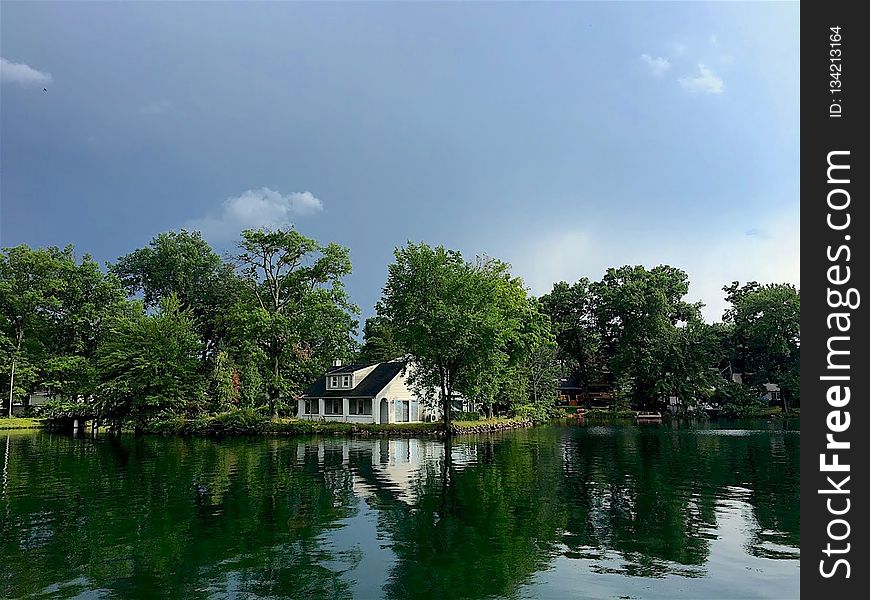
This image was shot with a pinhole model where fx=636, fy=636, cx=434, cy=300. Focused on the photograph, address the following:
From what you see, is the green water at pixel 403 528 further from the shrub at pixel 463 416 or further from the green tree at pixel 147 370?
the green tree at pixel 147 370

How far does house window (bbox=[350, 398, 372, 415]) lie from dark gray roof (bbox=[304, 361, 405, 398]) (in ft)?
2.36

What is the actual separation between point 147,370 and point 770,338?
2538 inches

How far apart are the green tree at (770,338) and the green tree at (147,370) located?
60.7 m

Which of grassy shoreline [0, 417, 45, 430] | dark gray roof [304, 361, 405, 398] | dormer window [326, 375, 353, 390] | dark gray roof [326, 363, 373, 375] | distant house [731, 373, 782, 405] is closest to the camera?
dark gray roof [304, 361, 405, 398]

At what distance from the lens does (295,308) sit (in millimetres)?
51531

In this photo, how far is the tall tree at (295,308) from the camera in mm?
50250

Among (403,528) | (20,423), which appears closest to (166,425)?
(20,423)

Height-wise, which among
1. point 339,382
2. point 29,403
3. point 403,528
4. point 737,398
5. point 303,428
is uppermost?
point 339,382

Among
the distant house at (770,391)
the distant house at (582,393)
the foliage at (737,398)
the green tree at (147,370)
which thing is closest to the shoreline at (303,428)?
the green tree at (147,370)

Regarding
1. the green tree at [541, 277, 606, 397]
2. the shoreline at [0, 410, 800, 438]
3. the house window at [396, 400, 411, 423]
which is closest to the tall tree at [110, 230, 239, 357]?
the shoreline at [0, 410, 800, 438]

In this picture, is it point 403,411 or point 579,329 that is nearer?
point 403,411

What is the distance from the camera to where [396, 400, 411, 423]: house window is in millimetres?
49031

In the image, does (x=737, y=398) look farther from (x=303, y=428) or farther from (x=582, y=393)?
(x=303, y=428)

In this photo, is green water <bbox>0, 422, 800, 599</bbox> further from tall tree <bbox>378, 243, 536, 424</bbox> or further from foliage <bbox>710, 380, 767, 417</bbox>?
foliage <bbox>710, 380, 767, 417</bbox>
